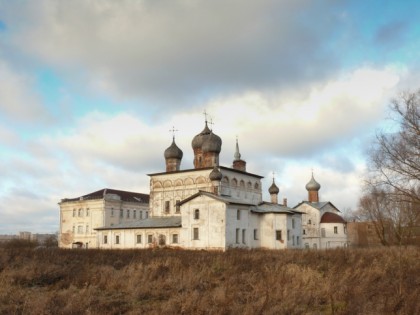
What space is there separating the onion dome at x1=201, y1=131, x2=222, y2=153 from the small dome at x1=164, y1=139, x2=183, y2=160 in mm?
3721

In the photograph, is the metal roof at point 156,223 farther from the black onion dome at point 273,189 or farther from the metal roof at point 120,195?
the metal roof at point 120,195

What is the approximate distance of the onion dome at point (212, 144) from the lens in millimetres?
42312

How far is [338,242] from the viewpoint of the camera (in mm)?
51750

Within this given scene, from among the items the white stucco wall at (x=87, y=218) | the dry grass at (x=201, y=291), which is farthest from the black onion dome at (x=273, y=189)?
the dry grass at (x=201, y=291)

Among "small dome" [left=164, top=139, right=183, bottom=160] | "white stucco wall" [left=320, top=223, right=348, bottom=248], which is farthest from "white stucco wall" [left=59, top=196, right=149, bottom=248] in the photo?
"white stucco wall" [left=320, top=223, right=348, bottom=248]

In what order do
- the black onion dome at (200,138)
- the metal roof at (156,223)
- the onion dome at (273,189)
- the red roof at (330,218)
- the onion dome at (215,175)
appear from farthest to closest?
the red roof at (330,218)
the onion dome at (273,189)
the black onion dome at (200,138)
the onion dome at (215,175)
the metal roof at (156,223)

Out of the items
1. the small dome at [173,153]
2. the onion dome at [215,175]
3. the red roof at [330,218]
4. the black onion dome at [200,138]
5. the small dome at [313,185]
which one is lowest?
the red roof at [330,218]

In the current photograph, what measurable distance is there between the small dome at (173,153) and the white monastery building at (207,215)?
0.10 m

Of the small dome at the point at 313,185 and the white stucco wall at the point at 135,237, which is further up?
the small dome at the point at 313,185

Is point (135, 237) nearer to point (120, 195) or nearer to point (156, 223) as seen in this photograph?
point (156, 223)

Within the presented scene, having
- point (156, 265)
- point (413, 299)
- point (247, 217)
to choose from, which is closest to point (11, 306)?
point (156, 265)

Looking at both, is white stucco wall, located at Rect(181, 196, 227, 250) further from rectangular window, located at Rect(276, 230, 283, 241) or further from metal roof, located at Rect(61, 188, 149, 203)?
metal roof, located at Rect(61, 188, 149, 203)

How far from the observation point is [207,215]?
34.7 m

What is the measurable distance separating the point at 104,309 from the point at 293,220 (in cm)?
3176
